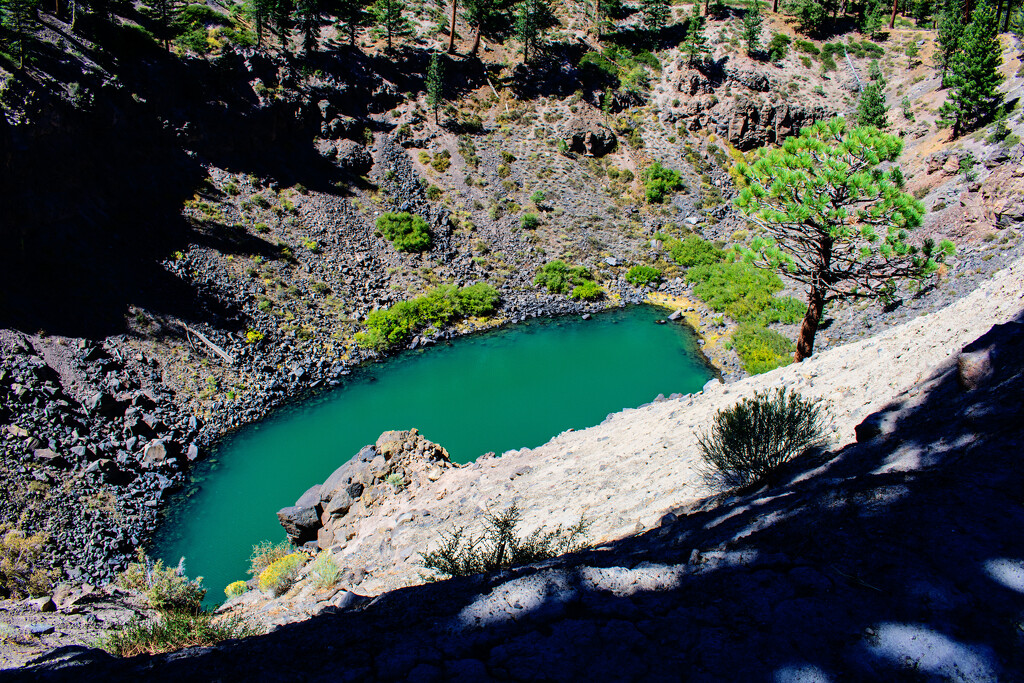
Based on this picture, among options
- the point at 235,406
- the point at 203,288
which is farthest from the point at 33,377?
the point at 203,288

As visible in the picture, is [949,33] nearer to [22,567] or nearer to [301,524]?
[301,524]

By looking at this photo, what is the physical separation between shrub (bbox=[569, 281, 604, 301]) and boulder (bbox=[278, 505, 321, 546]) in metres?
17.2

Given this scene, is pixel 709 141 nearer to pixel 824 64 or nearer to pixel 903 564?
pixel 824 64

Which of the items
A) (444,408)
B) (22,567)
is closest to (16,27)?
(22,567)

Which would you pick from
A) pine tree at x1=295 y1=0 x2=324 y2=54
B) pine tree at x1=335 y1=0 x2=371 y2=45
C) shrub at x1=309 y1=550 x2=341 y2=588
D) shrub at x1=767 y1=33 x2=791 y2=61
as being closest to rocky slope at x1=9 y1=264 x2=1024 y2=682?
shrub at x1=309 y1=550 x2=341 y2=588

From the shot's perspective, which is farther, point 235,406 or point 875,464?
point 235,406

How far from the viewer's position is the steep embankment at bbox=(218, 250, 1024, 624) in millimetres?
7703

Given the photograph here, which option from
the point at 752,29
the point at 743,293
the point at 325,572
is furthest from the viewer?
the point at 752,29

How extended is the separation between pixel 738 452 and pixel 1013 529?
3.66 m

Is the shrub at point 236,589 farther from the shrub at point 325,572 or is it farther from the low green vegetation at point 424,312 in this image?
the low green vegetation at point 424,312

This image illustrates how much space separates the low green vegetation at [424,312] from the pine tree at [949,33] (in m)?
33.3

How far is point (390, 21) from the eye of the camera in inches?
1299

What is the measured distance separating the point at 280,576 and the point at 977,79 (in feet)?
120

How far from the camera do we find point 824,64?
131 ft
